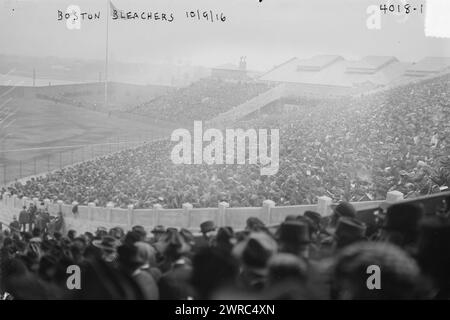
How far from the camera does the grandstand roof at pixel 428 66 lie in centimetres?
659

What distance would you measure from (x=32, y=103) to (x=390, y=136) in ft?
13.5

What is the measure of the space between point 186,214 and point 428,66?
3310 mm

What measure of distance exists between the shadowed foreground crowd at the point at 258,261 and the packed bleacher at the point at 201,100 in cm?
191

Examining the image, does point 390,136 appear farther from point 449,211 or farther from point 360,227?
point 360,227

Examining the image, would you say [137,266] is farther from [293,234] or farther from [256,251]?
[293,234]

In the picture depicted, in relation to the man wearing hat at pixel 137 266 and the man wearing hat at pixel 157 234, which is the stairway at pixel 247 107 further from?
the man wearing hat at pixel 137 266

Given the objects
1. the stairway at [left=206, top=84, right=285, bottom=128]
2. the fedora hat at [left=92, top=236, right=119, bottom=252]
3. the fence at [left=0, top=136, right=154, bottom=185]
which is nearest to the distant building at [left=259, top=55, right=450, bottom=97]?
the stairway at [left=206, top=84, right=285, bottom=128]

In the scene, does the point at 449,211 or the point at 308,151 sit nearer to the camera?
the point at 449,211

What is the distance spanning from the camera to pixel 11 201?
6309 millimetres

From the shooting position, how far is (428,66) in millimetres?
6719

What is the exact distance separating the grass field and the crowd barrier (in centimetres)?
79
